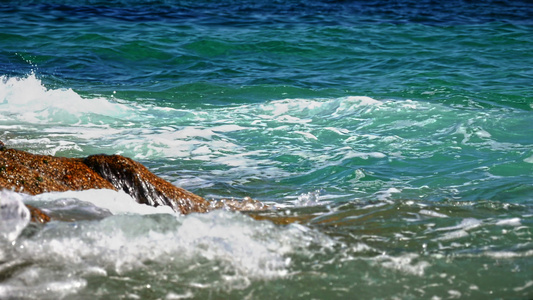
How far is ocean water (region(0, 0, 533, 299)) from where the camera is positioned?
12.0ft

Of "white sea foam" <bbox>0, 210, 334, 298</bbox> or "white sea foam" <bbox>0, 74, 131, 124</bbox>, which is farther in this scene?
"white sea foam" <bbox>0, 74, 131, 124</bbox>

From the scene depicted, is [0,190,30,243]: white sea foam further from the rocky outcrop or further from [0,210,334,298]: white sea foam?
the rocky outcrop

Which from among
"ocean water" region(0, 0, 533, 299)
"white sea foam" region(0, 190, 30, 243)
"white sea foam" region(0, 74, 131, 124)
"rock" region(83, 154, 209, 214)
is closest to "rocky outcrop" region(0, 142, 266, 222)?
"rock" region(83, 154, 209, 214)

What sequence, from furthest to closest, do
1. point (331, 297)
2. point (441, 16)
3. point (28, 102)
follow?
point (441, 16) < point (28, 102) < point (331, 297)

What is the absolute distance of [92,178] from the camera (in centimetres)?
504

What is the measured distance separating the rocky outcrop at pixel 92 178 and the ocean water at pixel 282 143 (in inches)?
7.3

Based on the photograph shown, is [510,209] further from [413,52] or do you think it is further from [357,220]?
[413,52]

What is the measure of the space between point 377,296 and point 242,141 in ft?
17.1

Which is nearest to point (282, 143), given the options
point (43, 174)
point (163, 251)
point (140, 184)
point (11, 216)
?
point (140, 184)

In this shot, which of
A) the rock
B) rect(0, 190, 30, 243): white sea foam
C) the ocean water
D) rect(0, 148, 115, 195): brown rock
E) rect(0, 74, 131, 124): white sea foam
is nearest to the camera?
the ocean water

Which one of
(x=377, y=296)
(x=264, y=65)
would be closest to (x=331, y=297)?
(x=377, y=296)

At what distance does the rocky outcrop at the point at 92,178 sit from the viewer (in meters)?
4.80

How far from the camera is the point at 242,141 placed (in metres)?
8.49

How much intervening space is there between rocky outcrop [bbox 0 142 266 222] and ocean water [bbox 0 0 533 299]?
0.19 m
